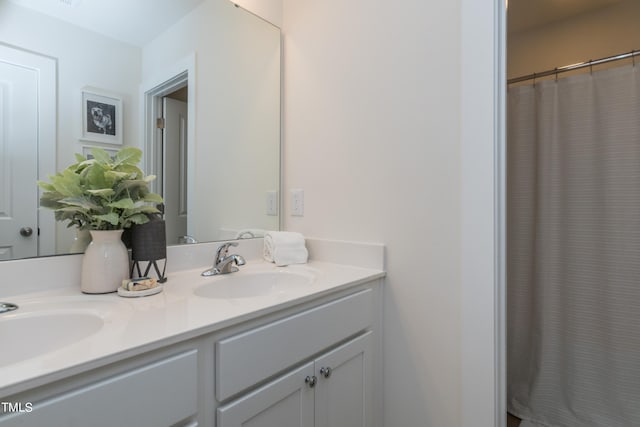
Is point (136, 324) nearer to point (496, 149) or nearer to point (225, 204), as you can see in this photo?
point (225, 204)

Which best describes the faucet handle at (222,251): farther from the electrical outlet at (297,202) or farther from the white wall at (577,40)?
the white wall at (577,40)

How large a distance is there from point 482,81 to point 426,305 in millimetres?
769

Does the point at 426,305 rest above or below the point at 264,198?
below

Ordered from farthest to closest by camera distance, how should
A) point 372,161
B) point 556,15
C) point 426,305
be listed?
point 556,15 → point 372,161 → point 426,305

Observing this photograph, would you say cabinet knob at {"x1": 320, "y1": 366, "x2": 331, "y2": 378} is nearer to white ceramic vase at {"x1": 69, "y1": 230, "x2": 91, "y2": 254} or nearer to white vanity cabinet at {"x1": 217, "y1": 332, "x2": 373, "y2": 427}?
white vanity cabinet at {"x1": 217, "y1": 332, "x2": 373, "y2": 427}

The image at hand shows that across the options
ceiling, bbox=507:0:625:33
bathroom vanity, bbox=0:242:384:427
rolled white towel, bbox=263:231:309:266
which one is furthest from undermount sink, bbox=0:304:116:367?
ceiling, bbox=507:0:625:33

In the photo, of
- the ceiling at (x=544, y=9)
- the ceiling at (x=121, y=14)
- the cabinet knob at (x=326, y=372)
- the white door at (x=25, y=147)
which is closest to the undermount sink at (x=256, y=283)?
the cabinet knob at (x=326, y=372)

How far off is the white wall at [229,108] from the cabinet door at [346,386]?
703mm

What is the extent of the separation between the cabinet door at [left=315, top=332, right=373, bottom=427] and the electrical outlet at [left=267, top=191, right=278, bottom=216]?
2.44 feet

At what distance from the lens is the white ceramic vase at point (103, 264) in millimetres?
882

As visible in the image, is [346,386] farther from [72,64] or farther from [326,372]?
[72,64]

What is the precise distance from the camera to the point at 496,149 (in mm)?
998

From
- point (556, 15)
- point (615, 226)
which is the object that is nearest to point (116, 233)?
point (615, 226)

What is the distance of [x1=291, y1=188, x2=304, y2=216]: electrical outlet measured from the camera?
5.05 ft
